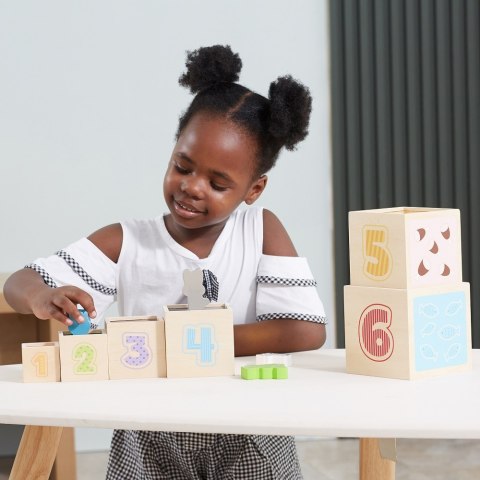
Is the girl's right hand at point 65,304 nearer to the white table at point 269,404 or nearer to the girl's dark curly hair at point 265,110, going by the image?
the white table at point 269,404

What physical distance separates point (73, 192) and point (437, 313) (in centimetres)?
152

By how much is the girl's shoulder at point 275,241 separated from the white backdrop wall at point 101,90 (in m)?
1.08

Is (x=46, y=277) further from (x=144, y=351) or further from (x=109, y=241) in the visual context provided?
(x=144, y=351)

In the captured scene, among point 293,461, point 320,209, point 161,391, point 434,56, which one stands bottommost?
point 293,461

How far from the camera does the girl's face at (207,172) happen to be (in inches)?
52.2

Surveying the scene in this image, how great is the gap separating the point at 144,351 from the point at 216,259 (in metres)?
0.31

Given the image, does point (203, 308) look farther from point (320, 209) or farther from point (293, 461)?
point (320, 209)

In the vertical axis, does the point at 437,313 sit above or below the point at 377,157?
below

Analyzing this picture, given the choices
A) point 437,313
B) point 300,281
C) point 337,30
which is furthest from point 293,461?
point 337,30

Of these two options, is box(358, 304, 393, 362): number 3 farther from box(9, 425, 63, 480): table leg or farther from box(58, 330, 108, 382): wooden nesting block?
box(9, 425, 63, 480): table leg

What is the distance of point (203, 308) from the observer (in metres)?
1.16

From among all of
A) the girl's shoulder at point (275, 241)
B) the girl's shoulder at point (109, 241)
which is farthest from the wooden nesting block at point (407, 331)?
the girl's shoulder at point (109, 241)

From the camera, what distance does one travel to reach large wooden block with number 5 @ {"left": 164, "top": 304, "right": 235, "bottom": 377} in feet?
3.69

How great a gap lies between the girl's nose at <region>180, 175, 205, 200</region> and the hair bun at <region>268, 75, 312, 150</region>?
0.15m
